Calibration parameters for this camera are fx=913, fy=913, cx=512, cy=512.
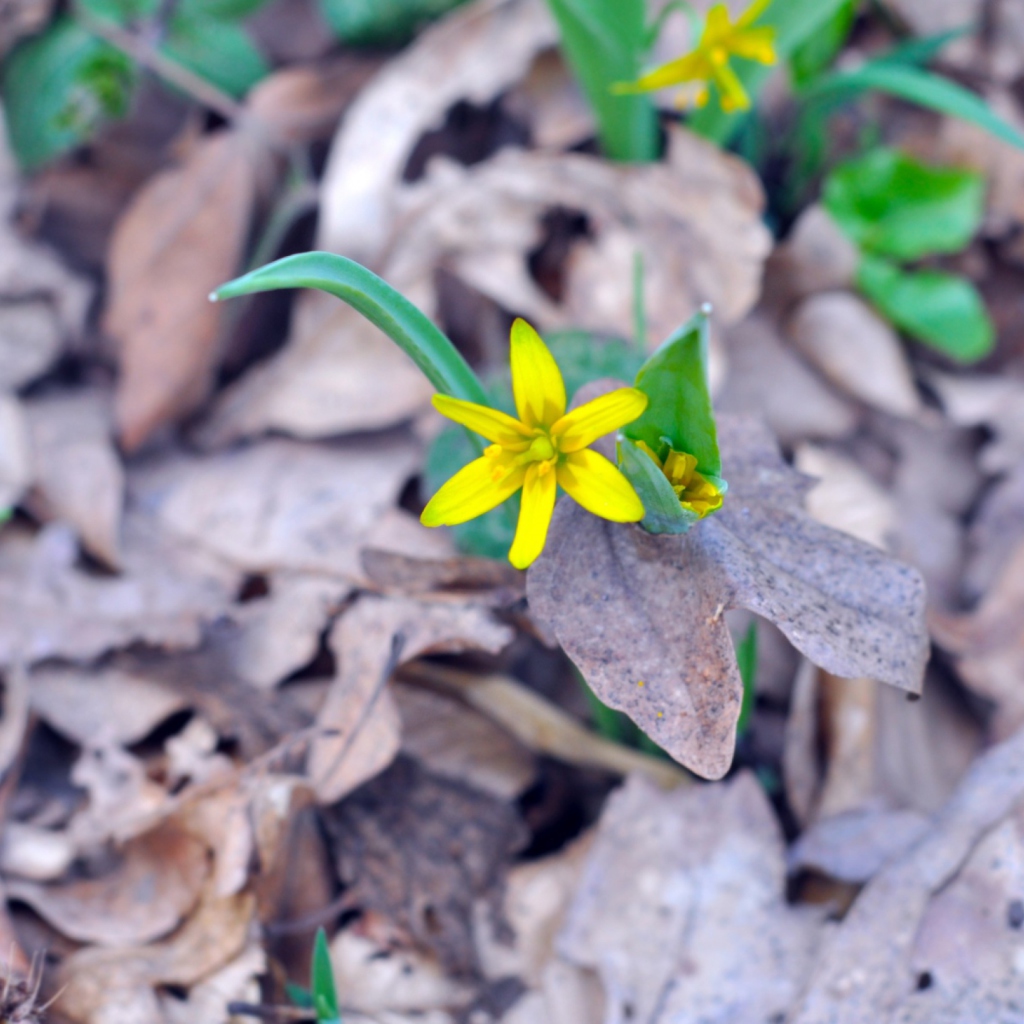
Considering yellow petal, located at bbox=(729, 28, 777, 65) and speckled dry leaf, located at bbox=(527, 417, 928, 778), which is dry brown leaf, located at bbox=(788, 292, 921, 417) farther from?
speckled dry leaf, located at bbox=(527, 417, 928, 778)

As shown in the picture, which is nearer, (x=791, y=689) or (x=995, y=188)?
(x=791, y=689)

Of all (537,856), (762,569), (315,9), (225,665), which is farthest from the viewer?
(315,9)

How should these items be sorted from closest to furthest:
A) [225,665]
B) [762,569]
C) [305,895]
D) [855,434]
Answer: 1. [762,569]
2. [305,895]
3. [225,665]
4. [855,434]

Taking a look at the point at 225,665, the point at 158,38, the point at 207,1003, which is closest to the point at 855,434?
the point at 225,665

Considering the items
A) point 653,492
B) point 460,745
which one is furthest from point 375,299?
point 460,745

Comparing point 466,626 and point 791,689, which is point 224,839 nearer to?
point 466,626

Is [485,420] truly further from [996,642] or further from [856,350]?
[856,350]
